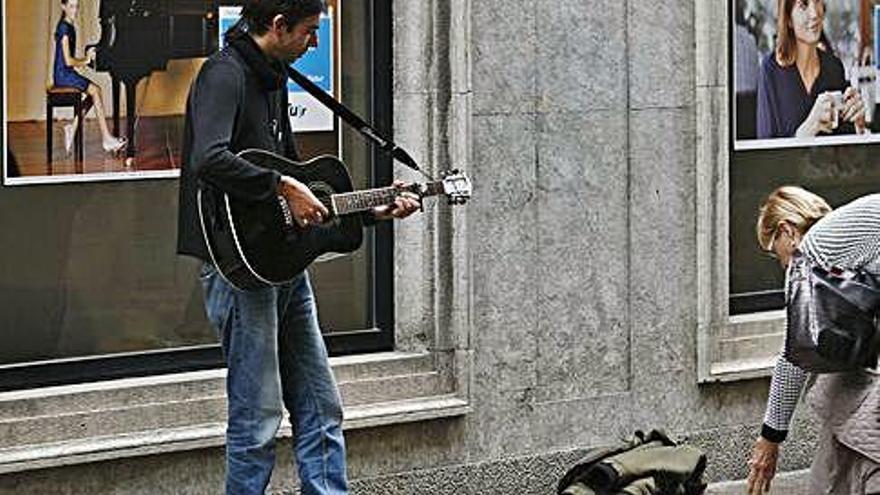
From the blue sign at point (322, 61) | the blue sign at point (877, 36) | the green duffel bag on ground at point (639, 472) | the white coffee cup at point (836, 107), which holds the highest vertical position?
the blue sign at point (877, 36)

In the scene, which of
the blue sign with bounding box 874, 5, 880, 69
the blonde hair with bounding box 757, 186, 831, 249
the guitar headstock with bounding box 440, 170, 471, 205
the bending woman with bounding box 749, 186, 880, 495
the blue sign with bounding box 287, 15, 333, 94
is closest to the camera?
the bending woman with bounding box 749, 186, 880, 495

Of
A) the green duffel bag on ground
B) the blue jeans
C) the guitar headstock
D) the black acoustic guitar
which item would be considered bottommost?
the green duffel bag on ground

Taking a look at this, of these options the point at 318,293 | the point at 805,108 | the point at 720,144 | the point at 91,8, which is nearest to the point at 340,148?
the point at 318,293

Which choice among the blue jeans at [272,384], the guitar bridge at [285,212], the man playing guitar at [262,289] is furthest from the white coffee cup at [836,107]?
the guitar bridge at [285,212]

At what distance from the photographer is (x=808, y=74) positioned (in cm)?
1078

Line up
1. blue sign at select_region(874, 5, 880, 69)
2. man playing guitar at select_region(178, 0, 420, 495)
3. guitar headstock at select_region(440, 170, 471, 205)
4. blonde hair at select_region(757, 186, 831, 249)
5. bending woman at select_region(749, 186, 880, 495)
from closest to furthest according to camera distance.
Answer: bending woman at select_region(749, 186, 880, 495), blonde hair at select_region(757, 186, 831, 249), man playing guitar at select_region(178, 0, 420, 495), guitar headstock at select_region(440, 170, 471, 205), blue sign at select_region(874, 5, 880, 69)

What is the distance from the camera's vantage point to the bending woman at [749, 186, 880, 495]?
655cm

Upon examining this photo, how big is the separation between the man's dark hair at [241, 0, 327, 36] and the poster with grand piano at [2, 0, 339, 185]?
1.13 m

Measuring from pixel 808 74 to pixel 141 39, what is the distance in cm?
364

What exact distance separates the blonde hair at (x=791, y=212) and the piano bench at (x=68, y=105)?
8.99ft

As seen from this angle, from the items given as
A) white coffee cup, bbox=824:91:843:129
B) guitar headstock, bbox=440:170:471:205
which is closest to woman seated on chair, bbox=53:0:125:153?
guitar headstock, bbox=440:170:471:205

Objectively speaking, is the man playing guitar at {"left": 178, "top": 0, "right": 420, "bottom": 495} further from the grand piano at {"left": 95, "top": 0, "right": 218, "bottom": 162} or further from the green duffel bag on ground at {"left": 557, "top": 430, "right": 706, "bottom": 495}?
the grand piano at {"left": 95, "top": 0, "right": 218, "bottom": 162}

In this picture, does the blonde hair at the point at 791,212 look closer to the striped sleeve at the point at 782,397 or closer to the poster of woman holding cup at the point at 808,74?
the striped sleeve at the point at 782,397

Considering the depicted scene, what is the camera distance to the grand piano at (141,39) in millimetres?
8391
